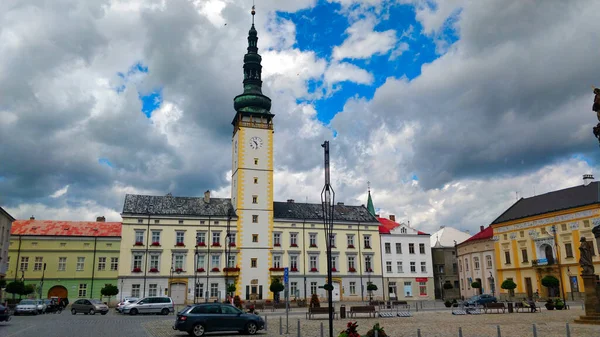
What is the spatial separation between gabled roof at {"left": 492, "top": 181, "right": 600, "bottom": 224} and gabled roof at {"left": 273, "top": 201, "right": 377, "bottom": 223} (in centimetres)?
1792

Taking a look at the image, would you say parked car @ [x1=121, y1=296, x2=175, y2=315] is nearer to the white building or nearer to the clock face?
the clock face

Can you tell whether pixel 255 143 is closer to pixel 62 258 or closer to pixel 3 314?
pixel 62 258

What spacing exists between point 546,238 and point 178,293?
43.6 meters

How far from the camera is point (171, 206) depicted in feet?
200

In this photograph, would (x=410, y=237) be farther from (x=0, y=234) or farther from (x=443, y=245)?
(x=0, y=234)

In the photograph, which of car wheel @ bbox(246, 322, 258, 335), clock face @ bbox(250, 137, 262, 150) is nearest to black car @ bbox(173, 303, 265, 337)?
car wheel @ bbox(246, 322, 258, 335)

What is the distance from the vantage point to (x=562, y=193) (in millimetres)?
58656

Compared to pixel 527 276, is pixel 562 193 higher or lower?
higher

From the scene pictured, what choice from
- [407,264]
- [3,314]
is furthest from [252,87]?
[3,314]

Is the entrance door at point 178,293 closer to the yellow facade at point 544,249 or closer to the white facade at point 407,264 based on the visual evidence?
the white facade at point 407,264

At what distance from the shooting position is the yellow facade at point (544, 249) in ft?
175

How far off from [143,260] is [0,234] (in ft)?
48.5

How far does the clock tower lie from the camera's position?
60156 mm

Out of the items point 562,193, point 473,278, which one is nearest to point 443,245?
point 473,278
